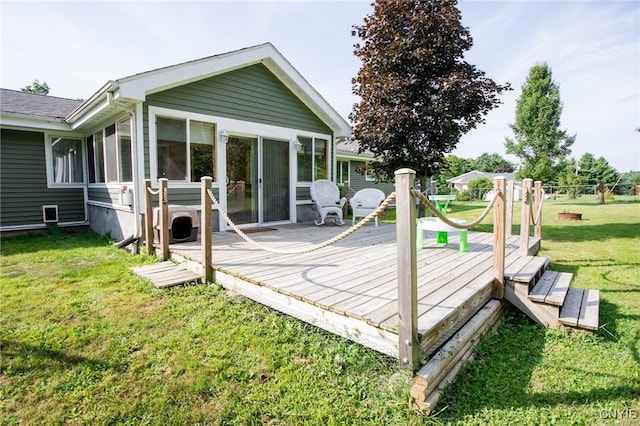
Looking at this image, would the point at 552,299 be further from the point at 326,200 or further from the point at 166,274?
the point at 326,200

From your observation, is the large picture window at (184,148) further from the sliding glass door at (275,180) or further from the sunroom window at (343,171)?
the sunroom window at (343,171)

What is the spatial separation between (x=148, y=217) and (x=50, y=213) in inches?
182

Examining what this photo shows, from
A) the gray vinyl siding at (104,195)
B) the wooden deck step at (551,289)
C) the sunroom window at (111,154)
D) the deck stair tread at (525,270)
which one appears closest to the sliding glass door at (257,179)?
the sunroom window at (111,154)

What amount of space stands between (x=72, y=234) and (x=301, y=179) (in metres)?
5.54

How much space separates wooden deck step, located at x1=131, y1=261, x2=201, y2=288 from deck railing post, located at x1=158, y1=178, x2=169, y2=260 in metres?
0.28

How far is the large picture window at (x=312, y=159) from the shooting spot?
316 inches

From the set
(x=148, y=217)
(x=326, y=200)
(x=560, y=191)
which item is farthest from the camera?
(x=560, y=191)

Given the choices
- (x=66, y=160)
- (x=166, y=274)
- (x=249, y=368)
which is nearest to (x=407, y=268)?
(x=249, y=368)

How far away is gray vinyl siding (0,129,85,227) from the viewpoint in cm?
718

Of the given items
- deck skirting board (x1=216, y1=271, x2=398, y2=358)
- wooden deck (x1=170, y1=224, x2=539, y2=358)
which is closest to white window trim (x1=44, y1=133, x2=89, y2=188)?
wooden deck (x1=170, y1=224, x2=539, y2=358)

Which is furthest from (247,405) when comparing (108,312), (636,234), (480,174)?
(480,174)

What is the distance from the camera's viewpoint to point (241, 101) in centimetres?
679

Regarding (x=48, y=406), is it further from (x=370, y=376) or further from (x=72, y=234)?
(x=72, y=234)

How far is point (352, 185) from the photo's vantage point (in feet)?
48.8
